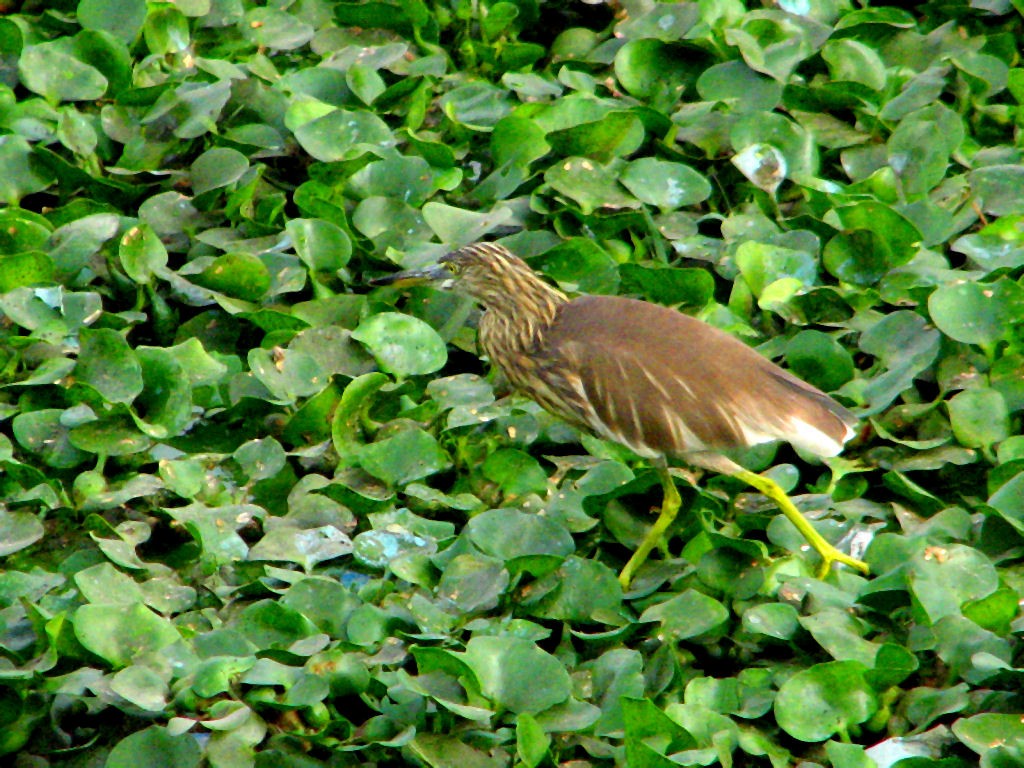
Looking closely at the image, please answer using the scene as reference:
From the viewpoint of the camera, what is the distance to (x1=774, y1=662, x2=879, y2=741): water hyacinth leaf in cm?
391

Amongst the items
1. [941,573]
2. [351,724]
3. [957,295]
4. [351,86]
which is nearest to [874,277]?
[957,295]

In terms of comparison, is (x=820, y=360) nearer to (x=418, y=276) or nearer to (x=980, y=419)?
(x=980, y=419)

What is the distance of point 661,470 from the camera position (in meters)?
4.56

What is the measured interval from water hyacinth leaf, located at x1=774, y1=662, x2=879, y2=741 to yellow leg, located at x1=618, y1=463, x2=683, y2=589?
70 centimetres

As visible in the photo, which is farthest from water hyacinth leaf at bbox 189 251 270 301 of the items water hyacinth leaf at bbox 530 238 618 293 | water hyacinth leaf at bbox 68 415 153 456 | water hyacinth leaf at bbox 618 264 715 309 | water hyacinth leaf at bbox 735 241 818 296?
water hyacinth leaf at bbox 735 241 818 296

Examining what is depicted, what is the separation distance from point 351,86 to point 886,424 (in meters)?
2.38

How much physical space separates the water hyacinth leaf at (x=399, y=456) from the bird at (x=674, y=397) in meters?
0.42

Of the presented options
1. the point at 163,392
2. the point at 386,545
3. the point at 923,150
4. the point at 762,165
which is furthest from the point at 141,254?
the point at 923,150

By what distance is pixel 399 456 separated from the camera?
4.68 m

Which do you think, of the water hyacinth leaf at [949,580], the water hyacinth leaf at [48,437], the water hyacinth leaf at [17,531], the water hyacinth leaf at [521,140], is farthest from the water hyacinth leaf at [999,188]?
the water hyacinth leaf at [17,531]

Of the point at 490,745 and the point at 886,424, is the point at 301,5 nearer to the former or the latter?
the point at 886,424

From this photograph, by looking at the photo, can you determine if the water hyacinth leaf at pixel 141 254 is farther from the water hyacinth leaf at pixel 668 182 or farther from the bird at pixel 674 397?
the water hyacinth leaf at pixel 668 182

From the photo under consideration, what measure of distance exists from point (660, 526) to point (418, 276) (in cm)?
126

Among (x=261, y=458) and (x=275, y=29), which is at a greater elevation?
(x=275, y=29)
